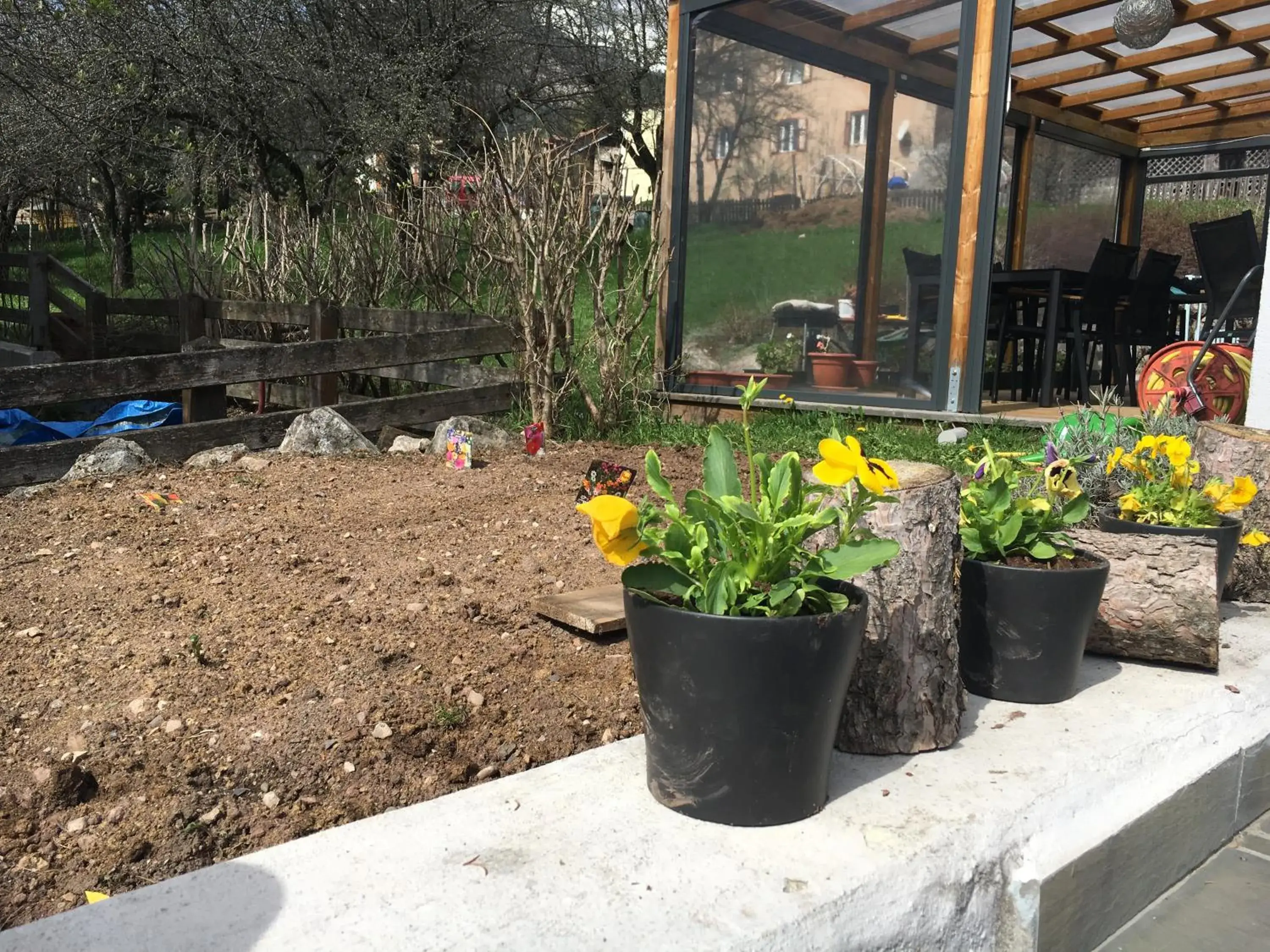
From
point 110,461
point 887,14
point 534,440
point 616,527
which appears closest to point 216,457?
point 110,461

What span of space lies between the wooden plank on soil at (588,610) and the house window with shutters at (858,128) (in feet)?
14.5

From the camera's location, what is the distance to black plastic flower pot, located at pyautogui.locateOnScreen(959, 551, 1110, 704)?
2285mm

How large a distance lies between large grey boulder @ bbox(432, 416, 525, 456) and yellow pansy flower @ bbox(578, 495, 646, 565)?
Result: 392 cm

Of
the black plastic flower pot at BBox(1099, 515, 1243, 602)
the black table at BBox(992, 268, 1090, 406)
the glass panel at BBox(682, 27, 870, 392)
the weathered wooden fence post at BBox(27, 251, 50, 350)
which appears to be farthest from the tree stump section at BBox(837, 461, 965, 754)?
the weathered wooden fence post at BBox(27, 251, 50, 350)

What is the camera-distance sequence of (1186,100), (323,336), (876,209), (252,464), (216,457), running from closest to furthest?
1. (252,464)
2. (216,457)
3. (876,209)
4. (323,336)
5. (1186,100)

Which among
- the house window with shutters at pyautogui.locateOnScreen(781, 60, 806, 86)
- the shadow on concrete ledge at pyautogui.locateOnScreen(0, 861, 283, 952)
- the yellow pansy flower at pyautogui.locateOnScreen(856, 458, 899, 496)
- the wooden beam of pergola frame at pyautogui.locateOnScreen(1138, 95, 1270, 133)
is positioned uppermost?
the wooden beam of pergola frame at pyautogui.locateOnScreen(1138, 95, 1270, 133)

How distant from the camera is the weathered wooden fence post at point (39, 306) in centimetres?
956

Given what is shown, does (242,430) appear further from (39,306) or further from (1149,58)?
(1149,58)

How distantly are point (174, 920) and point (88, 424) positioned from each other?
17.4 ft

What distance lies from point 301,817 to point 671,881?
36.7 inches

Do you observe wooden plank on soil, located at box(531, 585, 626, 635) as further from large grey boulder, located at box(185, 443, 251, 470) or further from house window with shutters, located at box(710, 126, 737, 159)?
house window with shutters, located at box(710, 126, 737, 159)

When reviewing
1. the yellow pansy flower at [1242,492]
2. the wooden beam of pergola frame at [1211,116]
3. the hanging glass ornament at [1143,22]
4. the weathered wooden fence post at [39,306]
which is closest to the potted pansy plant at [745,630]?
the yellow pansy flower at [1242,492]

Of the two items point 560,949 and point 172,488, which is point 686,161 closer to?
point 172,488

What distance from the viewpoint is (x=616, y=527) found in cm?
172
